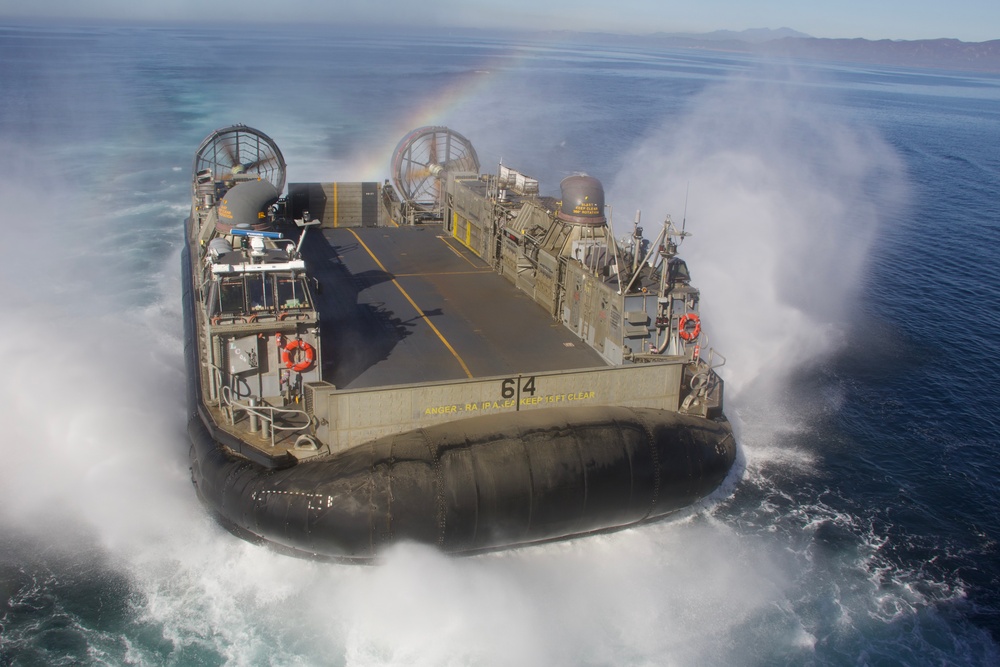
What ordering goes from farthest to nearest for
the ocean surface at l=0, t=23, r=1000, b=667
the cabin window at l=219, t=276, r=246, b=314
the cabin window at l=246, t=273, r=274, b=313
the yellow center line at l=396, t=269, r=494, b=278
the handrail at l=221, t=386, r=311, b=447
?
the yellow center line at l=396, t=269, r=494, b=278 < the cabin window at l=246, t=273, r=274, b=313 < the cabin window at l=219, t=276, r=246, b=314 < the handrail at l=221, t=386, r=311, b=447 < the ocean surface at l=0, t=23, r=1000, b=667

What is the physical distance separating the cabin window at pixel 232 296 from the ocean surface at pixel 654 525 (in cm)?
309

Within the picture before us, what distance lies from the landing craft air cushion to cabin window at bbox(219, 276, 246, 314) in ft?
0.10

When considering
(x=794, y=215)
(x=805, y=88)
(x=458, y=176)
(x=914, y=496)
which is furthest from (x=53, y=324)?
(x=805, y=88)

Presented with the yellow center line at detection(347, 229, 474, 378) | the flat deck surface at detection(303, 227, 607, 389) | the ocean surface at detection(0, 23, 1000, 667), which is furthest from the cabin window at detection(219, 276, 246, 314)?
the yellow center line at detection(347, 229, 474, 378)

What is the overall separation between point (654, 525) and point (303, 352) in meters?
5.66

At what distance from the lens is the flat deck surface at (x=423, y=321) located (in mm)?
11859

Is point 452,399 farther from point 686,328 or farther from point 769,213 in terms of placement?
point 769,213

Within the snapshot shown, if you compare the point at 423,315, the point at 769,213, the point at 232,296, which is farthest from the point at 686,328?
the point at 769,213

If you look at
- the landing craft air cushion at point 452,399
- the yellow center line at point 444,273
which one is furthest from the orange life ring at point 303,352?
the yellow center line at point 444,273

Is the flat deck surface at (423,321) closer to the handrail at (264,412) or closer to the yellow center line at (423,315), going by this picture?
the yellow center line at (423,315)

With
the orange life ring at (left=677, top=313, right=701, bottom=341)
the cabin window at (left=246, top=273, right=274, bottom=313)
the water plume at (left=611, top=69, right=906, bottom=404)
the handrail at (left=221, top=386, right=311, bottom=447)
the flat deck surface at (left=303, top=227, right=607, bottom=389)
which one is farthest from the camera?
the water plume at (left=611, top=69, right=906, bottom=404)

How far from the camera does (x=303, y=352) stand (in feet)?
34.4

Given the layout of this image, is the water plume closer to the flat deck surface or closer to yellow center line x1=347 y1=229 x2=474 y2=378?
the flat deck surface

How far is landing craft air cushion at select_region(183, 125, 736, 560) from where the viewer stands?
375 inches
